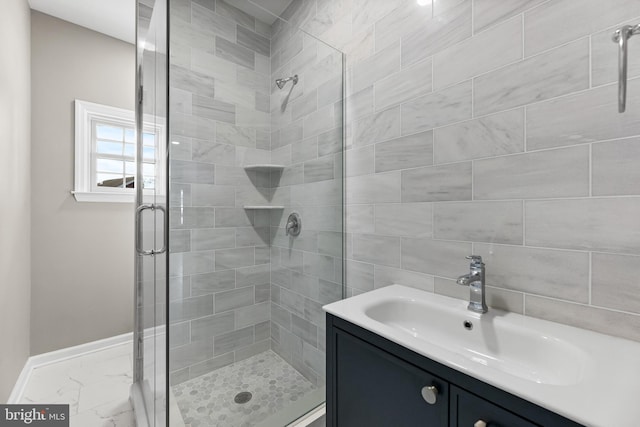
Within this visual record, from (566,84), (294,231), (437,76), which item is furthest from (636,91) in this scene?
(294,231)

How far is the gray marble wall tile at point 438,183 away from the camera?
40.1 inches

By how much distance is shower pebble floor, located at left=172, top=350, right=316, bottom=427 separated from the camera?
1280mm

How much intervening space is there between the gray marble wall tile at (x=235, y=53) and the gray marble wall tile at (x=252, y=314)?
1.50 m

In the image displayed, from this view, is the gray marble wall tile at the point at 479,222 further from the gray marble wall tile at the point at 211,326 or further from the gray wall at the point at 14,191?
the gray wall at the point at 14,191

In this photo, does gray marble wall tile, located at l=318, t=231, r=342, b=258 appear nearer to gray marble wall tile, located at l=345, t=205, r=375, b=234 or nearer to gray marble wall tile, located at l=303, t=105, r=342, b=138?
gray marble wall tile, located at l=345, t=205, r=375, b=234

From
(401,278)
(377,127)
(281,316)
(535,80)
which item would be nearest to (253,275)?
(281,316)

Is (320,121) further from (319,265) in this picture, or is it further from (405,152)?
(319,265)

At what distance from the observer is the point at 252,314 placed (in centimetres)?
169

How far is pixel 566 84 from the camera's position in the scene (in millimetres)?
793

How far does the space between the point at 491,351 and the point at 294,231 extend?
1.13m

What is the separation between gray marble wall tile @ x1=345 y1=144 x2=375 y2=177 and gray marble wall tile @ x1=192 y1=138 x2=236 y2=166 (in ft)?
2.32

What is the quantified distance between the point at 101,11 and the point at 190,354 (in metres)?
2.74

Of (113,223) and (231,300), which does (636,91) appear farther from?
(113,223)

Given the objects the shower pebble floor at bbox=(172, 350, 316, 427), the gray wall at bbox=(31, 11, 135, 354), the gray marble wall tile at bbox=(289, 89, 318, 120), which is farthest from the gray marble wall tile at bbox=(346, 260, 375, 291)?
the gray wall at bbox=(31, 11, 135, 354)
